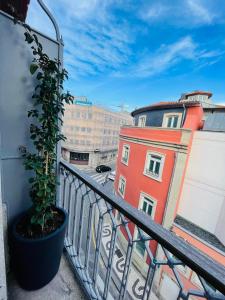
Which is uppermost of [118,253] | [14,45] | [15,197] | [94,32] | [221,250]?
[94,32]

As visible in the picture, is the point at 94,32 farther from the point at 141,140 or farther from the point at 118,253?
the point at 118,253

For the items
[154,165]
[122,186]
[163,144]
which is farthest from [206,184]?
[122,186]

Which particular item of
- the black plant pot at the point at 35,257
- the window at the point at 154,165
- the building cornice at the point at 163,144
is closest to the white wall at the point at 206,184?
the building cornice at the point at 163,144

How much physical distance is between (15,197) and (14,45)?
1.17 m

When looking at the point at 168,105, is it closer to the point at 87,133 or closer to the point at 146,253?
the point at 146,253

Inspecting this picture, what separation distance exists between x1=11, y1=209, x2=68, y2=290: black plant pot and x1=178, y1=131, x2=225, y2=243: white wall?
5.08 metres

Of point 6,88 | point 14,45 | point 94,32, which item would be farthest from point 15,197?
point 94,32

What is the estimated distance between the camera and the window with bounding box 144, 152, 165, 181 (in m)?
5.33

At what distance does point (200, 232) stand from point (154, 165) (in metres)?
2.66

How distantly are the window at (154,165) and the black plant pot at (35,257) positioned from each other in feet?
15.4

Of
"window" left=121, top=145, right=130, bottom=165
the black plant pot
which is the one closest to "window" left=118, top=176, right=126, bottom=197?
"window" left=121, top=145, right=130, bottom=165

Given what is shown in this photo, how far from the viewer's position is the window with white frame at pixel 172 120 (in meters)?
5.46

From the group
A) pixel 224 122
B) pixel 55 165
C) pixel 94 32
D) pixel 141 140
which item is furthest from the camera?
pixel 141 140

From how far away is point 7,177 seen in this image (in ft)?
3.74
